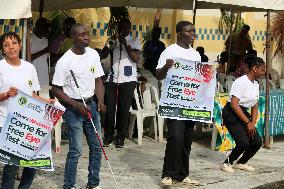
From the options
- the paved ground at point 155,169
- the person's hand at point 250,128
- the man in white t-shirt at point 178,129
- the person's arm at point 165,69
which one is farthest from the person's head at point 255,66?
the person's arm at point 165,69

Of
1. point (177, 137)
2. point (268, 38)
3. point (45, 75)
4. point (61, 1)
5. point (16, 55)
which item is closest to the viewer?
point (16, 55)

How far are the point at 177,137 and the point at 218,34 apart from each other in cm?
944

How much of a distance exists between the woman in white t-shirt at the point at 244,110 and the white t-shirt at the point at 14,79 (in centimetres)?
309

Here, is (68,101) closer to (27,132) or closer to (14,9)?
(27,132)

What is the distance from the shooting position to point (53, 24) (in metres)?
11.2

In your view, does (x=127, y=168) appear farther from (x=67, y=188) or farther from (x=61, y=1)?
(x=61, y=1)

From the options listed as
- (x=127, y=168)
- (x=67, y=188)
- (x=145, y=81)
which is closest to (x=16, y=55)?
(x=67, y=188)

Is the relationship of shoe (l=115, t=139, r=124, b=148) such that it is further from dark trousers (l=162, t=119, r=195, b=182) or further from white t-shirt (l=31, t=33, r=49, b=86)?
dark trousers (l=162, t=119, r=195, b=182)

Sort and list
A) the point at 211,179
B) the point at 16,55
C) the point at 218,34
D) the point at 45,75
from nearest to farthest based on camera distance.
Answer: the point at 16,55
the point at 211,179
the point at 45,75
the point at 218,34

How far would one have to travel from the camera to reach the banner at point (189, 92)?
738 centimetres

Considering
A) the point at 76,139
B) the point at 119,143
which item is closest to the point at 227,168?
the point at 119,143

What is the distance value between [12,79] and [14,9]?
45.0 inches

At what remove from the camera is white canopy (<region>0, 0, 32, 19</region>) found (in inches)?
262

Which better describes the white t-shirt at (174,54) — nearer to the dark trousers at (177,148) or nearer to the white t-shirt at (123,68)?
the dark trousers at (177,148)
